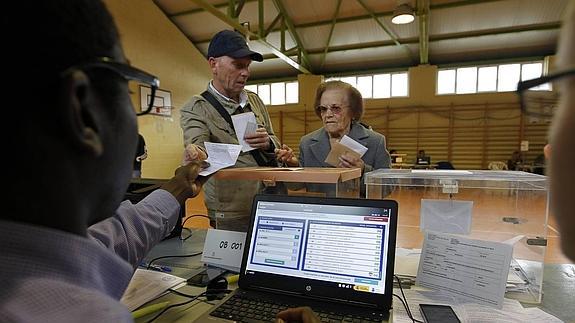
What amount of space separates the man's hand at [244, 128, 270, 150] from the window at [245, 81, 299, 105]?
28.3 feet

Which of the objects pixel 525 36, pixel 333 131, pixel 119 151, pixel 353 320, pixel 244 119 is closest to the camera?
pixel 119 151

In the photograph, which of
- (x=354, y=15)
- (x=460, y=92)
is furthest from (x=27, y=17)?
(x=460, y=92)

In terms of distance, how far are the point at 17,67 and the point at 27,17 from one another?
0.06 metres

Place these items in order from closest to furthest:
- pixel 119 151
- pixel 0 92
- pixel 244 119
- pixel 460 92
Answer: pixel 0 92 → pixel 119 151 → pixel 244 119 → pixel 460 92

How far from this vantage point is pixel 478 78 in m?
8.26

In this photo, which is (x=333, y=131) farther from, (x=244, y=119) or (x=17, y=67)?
(x=17, y=67)

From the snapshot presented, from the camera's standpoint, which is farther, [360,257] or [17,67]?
[360,257]

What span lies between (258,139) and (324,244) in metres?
0.62

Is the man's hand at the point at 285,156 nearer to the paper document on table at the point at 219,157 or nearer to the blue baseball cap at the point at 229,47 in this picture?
the paper document on table at the point at 219,157

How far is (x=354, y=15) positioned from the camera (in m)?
7.16

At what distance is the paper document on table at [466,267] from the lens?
888 mm

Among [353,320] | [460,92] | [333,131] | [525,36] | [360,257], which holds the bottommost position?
[353,320]

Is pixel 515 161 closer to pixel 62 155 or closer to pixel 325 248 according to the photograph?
pixel 325 248

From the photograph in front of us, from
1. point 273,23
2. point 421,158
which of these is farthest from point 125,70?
point 421,158
